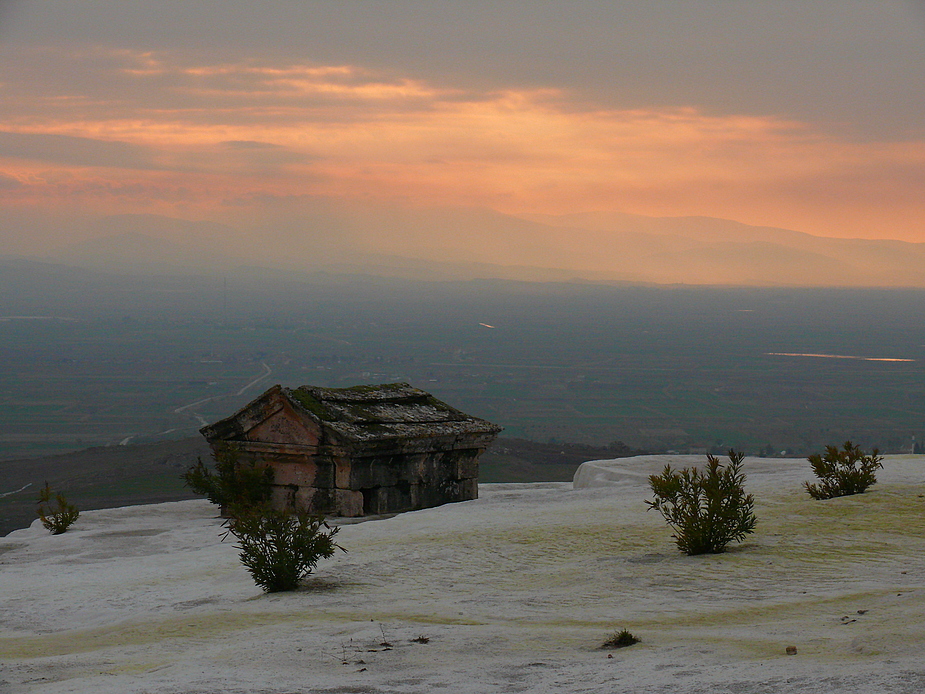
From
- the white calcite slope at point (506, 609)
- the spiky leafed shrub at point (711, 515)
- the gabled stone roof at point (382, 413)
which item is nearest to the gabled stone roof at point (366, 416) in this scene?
the gabled stone roof at point (382, 413)

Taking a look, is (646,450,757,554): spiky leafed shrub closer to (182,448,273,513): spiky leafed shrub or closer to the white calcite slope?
the white calcite slope

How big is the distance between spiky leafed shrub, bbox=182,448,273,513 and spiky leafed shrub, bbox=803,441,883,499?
782 centimetres

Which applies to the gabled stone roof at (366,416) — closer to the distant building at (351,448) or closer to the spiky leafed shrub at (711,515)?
the distant building at (351,448)

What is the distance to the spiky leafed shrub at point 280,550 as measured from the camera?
29.8ft

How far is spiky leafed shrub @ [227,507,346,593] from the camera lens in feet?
29.8

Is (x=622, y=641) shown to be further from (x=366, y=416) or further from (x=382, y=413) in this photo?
(x=382, y=413)

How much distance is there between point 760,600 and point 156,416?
5403 inches

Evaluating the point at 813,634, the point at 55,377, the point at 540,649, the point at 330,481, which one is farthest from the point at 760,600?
the point at 55,377

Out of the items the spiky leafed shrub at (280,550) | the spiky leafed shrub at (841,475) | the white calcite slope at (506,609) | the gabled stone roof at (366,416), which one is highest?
the gabled stone roof at (366,416)

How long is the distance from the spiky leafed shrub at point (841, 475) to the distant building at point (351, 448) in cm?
588

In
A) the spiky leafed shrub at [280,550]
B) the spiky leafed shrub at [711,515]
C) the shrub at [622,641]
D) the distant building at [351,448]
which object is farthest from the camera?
the distant building at [351,448]

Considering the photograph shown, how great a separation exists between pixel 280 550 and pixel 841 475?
22.0 feet

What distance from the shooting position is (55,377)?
180 metres

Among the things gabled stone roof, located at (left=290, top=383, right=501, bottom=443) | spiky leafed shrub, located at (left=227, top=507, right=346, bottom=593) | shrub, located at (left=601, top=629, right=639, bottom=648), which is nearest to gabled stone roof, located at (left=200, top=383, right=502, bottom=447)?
gabled stone roof, located at (left=290, top=383, right=501, bottom=443)
